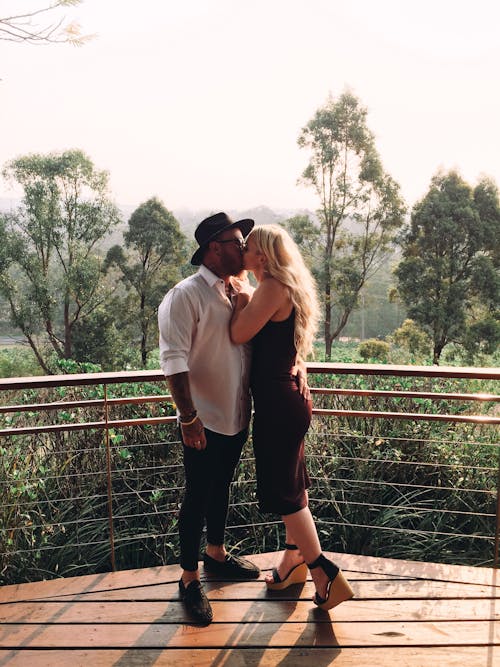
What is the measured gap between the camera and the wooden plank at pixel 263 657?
2.05m

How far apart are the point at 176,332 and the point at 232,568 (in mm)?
1227

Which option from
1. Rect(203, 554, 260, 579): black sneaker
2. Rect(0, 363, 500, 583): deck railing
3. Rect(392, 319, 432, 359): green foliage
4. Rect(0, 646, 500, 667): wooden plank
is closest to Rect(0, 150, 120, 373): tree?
Rect(392, 319, 432, 359): green foliage

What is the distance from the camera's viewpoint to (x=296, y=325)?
2.25 m

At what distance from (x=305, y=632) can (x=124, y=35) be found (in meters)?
46.8

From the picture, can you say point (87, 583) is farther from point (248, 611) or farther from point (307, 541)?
point (307, 541)

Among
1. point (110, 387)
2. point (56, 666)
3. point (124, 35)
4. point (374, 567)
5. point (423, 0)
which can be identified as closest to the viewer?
point (56, 666)

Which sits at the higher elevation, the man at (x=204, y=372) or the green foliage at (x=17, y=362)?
the man at (x=204, y=372)

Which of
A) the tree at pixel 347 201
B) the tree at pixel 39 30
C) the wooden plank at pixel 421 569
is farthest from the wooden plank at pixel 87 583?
the tree at pixel 347 201

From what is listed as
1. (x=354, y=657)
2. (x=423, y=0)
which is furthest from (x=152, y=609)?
(x=423, y=0)

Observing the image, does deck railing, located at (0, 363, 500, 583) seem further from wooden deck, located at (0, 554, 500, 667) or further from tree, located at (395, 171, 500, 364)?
tree, located at (395, 171, 500, 364)

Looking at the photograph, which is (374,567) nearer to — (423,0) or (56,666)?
(56,666)

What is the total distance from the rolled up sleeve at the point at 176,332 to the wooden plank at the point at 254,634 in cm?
103

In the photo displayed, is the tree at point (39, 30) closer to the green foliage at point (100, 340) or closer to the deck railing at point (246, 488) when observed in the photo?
the deck railing at point (246, 488)

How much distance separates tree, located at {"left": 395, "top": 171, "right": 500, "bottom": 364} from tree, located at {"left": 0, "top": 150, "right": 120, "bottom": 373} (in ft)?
41.4
